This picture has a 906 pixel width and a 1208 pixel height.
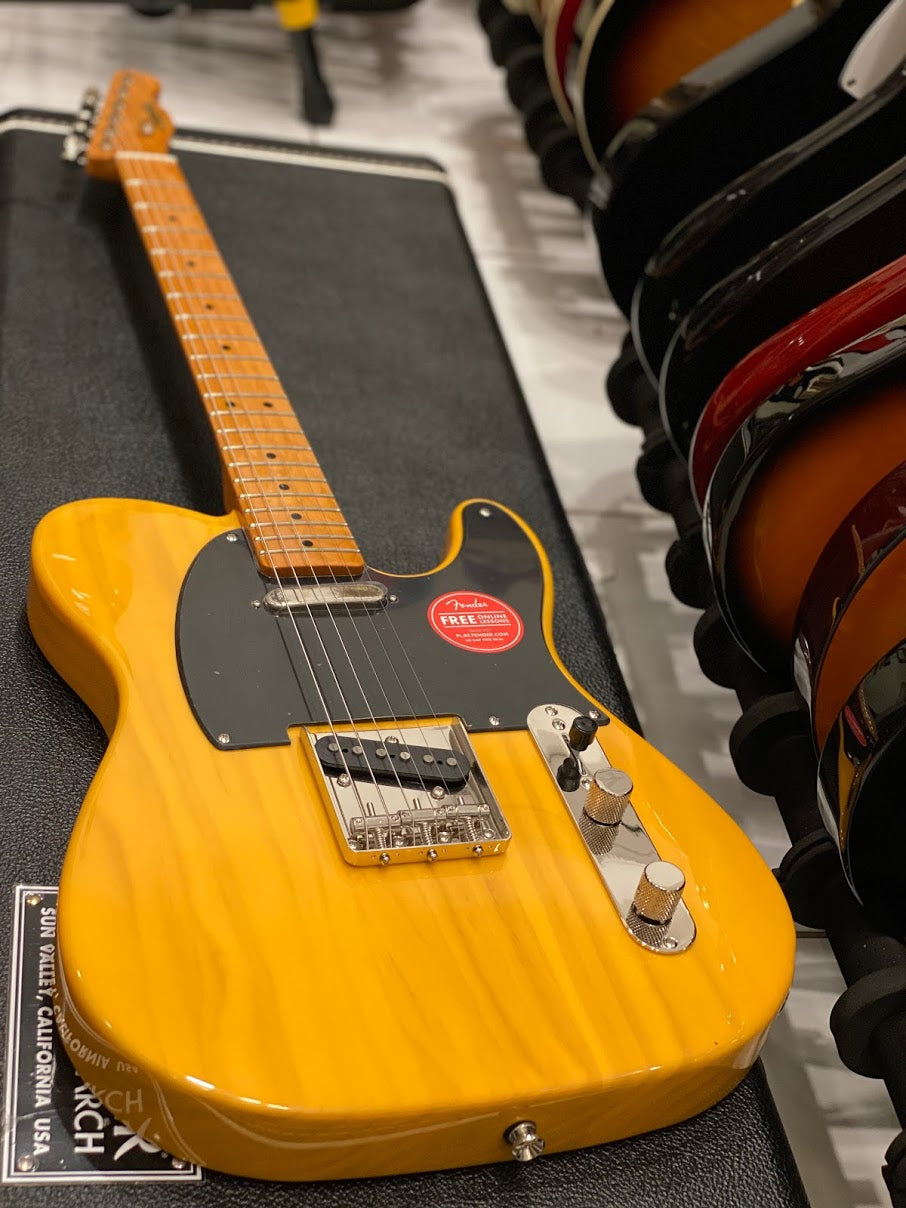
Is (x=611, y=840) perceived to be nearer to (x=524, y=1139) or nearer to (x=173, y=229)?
(x=524, y=1139)

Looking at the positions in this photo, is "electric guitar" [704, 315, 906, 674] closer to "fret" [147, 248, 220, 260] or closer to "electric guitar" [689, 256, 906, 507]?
"electric guitar" [689, 256, 906, 507]

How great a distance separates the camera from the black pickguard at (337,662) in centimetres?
84

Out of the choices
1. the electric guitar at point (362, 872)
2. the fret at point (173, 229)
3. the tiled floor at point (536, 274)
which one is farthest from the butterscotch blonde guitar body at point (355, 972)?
the fret at point (173, 229)

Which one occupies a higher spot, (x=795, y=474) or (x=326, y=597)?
(x=795, y=474)

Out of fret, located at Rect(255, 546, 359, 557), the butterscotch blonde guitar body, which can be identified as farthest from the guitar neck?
the butterscotch blonde guitar body

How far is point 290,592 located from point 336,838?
0.71 feet

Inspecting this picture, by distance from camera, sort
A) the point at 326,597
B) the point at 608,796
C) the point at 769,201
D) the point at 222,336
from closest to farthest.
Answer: the point at 608,796 < the point at 326,597 < the point at 769,201 < the point at 222,336

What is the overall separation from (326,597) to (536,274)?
3.22 feet

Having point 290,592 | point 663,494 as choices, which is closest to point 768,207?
point 663,494

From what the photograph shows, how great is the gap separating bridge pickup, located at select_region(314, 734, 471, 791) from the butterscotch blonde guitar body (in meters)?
0.02

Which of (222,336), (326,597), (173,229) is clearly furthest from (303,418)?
(326,597)

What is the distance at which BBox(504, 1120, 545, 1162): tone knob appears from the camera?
699 mm

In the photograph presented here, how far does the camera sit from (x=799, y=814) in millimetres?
888

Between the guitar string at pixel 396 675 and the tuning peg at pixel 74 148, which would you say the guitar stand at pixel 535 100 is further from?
the guitar string at pixel 396 675
